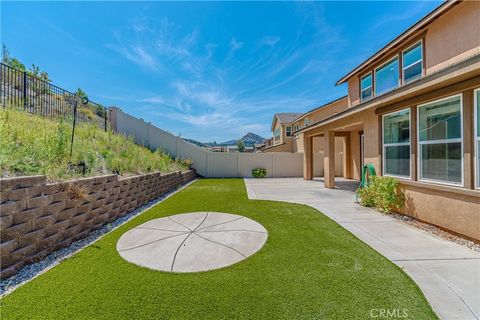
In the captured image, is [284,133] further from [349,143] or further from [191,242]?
[191,242]

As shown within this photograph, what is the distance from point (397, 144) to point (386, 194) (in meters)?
1.61

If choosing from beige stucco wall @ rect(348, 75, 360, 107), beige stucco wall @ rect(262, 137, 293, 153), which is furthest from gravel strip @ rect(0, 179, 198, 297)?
beige stucco wall @ rect(262, 137, 293, 153)

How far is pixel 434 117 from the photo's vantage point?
530 centimetres

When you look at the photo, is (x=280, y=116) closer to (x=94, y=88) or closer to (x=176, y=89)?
(x=176, y=89)

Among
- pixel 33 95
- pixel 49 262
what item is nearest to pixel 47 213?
pixel 49 262

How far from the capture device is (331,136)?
37.8 ft

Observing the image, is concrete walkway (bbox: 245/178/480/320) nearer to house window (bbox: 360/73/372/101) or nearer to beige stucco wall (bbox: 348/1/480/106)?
beige stucco wall (bbox: 348/1/480/106)

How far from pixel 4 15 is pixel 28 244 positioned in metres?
5.39

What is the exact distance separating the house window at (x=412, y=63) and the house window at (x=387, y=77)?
1.24 ft

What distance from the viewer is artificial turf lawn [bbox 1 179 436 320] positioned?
92.6 inches

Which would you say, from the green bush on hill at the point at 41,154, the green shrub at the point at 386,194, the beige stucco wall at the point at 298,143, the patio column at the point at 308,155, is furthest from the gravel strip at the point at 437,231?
the beige stucco wall at the point at 298,143

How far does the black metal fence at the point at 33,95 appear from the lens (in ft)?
24.6

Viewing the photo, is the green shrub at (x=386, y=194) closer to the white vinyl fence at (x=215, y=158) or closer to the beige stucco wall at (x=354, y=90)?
the beige stucco wall at (x=354, y=90)

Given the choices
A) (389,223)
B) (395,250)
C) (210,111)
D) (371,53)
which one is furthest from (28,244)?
(210,111)
